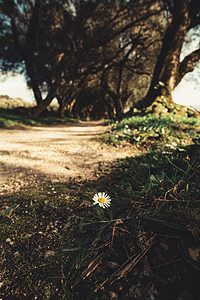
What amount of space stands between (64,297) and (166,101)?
17.5 feet

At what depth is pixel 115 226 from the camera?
992 mm

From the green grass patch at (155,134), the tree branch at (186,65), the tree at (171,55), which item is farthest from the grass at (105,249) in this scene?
the tree branch at (186,65)

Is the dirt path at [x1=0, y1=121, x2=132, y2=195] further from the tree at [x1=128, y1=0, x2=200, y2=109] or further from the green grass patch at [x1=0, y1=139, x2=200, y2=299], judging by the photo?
the tree at [x1=128, y1=0, x2=200, y2=109]

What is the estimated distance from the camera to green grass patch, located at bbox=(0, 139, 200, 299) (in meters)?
0.71

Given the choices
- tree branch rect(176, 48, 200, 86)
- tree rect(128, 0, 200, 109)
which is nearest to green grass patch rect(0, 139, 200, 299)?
tree rect(128, 0, 200, 109)

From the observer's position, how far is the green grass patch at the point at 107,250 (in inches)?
27.9

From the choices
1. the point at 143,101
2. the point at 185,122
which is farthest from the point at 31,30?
the point at 185,122

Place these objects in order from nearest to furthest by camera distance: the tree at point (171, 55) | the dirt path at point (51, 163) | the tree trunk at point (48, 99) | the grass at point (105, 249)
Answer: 1. the grass at point (105, 249)
2. the dirt path at point (51, 163)
3. the tree at point (171, 55)
4. the tree trunk at point (48, 99)

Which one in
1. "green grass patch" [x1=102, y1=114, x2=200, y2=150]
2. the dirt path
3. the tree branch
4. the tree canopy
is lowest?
the dirt path

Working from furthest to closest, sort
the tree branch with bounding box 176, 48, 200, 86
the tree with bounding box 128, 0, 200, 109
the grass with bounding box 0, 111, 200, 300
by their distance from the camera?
the tree branch with bounding box 176, 48, 200, 86 → the tree with bounding box 128, 0, 200, 109 → the grass with bounding box 0, 111, 200, 300

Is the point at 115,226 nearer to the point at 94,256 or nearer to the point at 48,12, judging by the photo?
the point at 94,256

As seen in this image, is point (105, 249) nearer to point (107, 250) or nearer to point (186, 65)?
point (107, 250)

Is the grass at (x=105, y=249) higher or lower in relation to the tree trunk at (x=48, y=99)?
lower

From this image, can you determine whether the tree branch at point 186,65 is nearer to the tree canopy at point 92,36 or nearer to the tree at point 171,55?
the tree canopy at point 92,36
